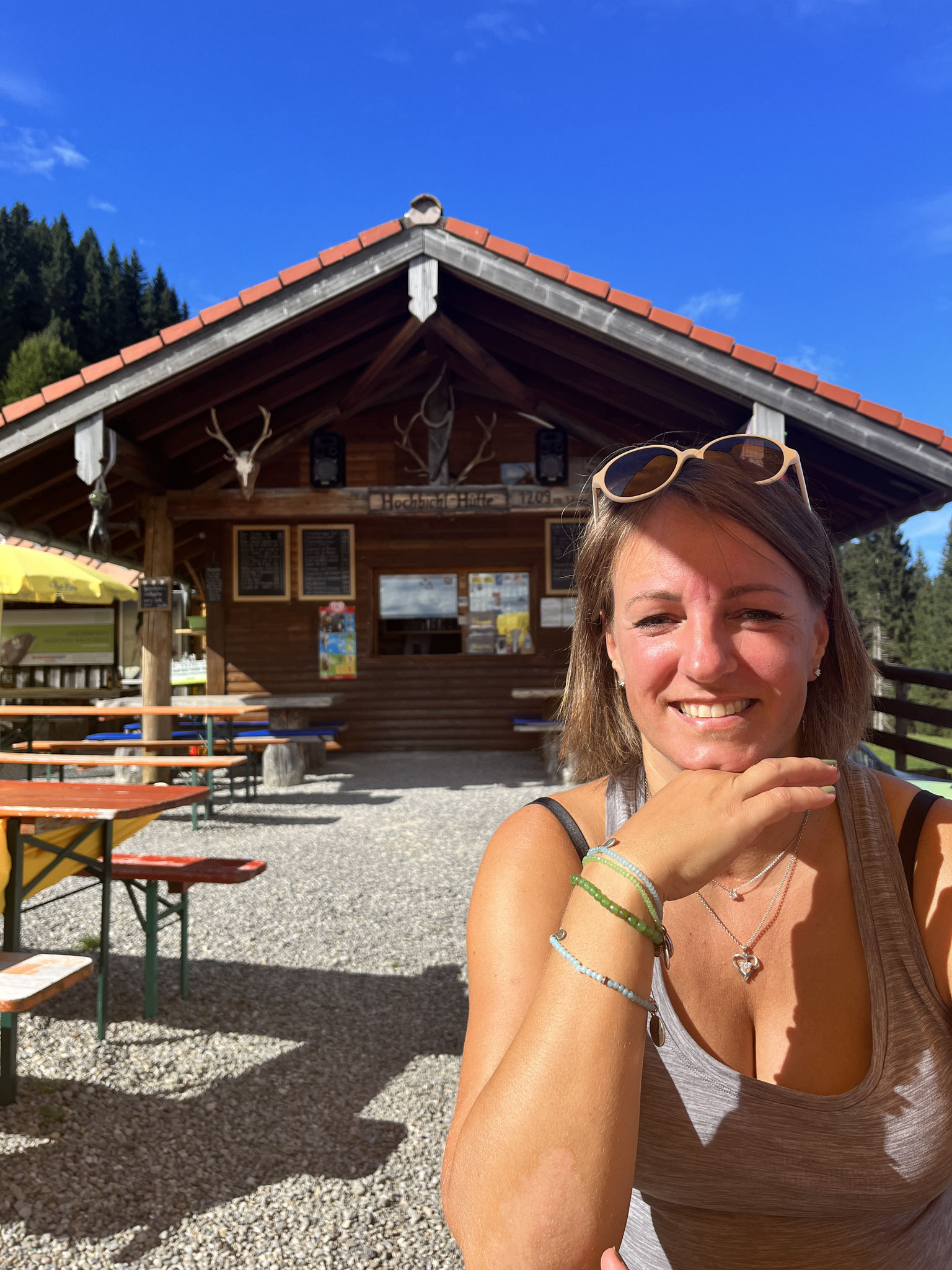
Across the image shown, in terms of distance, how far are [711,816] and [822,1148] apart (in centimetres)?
48

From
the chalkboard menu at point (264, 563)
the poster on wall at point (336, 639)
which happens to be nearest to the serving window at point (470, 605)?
the poster on wall at point (336, 639)

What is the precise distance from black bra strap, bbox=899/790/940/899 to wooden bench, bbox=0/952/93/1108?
245 cm

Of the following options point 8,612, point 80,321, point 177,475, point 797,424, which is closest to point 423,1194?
point 797,424

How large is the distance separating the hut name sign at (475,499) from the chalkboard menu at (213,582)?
3251 mm

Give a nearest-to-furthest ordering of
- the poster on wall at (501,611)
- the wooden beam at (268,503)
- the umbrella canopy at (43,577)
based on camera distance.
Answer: the wooden beam at (268,503) < the umbrella canopy at (43,577) < the poster on wall at (501,611)

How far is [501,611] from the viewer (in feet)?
37.0

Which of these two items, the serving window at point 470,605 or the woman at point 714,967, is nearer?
the woman at point 714,967

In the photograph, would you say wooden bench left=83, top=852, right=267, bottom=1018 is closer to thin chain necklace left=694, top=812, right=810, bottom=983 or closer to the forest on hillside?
thin chain necklace left=694, top=812, right=810, bottom=983

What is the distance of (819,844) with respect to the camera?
1.28 m

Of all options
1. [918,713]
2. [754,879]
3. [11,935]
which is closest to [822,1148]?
[754,879]

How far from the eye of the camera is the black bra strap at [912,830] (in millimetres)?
1209

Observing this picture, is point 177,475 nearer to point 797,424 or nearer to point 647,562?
point 797,424

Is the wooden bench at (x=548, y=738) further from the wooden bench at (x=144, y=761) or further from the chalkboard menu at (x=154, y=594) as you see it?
the chalkboard menu at (x=154, y=594)

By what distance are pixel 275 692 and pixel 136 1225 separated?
908cm
